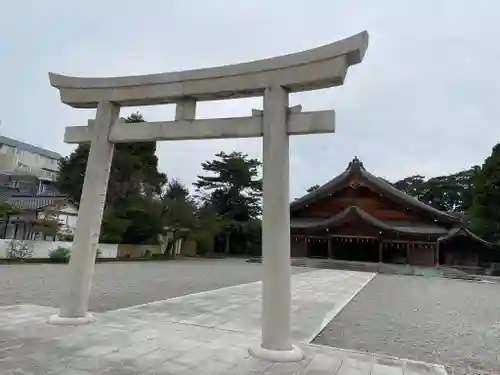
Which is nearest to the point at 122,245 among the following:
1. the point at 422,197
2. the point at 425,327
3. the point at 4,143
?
the point at 425,327

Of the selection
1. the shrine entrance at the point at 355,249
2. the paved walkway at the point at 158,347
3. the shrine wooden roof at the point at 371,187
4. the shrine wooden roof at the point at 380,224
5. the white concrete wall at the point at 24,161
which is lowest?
the paved walkway at the point at 158,347

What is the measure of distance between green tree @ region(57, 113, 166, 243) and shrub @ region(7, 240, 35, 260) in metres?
5.59

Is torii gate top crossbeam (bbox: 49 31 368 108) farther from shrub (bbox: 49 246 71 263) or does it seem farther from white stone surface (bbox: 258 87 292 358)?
shrub (bbox: 49 246 71 263)

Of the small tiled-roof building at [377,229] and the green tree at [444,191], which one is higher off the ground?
the green tree at [444,191]

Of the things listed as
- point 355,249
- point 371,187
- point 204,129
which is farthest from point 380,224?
point 204,129

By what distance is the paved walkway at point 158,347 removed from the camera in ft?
12.1

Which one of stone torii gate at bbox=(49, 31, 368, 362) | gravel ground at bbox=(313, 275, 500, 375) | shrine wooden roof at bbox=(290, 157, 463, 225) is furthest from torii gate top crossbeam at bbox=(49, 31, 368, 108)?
shrine wooden roof at bbox=(290, 157, 463, 225)

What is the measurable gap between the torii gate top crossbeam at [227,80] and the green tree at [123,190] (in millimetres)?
17916

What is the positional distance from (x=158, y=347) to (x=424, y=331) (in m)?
4.43

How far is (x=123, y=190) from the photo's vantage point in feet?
77.8

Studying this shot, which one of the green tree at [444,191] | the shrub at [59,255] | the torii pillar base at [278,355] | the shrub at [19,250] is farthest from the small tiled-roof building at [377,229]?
the green tree at [444,191]

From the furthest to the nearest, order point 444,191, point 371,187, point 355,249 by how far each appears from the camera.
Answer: point 444,191 < point 371,187 < point 355,249

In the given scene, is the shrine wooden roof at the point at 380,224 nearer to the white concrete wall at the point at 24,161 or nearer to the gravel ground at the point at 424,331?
the gravel ground at the point at 424,331

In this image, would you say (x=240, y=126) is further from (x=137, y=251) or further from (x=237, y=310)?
(x=137, y=251)
